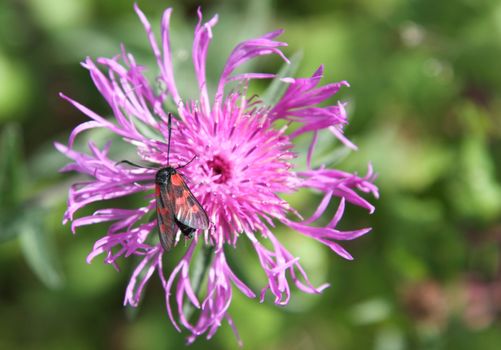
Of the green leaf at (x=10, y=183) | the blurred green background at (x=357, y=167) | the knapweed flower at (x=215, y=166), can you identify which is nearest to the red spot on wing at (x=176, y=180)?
the knapweed flower at (x=215, y=166)

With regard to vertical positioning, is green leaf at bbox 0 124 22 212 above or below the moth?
below

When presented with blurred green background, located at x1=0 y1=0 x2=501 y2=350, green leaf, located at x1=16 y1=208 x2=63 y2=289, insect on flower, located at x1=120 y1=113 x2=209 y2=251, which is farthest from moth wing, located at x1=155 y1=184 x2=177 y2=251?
blurred green background, located at x1=0 y1=0 x2=501 y2=350

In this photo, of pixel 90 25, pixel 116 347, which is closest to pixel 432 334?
pixel 116 347

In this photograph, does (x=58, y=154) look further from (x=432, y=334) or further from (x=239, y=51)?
(x=432, y=334)

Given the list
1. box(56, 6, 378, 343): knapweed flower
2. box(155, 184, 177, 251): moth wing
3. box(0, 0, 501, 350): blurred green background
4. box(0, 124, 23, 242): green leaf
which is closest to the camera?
box(155, 184, 177, 251): moth wing

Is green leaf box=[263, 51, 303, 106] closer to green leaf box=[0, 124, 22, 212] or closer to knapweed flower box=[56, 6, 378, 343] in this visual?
knapweed flower box=[56, 6, 378, 343]

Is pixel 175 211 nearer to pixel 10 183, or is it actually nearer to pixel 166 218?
pixel 166 218
